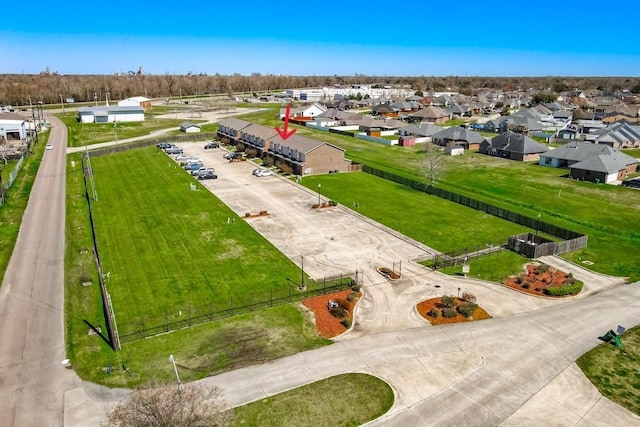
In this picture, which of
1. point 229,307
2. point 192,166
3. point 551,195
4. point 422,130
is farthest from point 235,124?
point 229,307

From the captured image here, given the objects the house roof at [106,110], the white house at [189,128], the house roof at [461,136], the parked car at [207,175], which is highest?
the house roof at [106,110]

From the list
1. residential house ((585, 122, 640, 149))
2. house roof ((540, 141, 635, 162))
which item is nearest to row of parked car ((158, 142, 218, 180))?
house roof ((540, 141, 635, 162))

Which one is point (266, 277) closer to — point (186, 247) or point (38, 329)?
point (186, 247)

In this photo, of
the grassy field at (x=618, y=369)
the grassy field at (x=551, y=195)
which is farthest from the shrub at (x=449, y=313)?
the grassy field at (x=551, y=195)

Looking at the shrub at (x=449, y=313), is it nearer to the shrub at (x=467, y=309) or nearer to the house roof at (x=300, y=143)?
the shrub at (x=467, y=309)

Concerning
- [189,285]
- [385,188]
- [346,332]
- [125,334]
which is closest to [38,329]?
[125,334]

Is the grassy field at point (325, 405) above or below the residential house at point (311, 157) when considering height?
below

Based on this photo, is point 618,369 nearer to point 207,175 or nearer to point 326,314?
point 326,314
